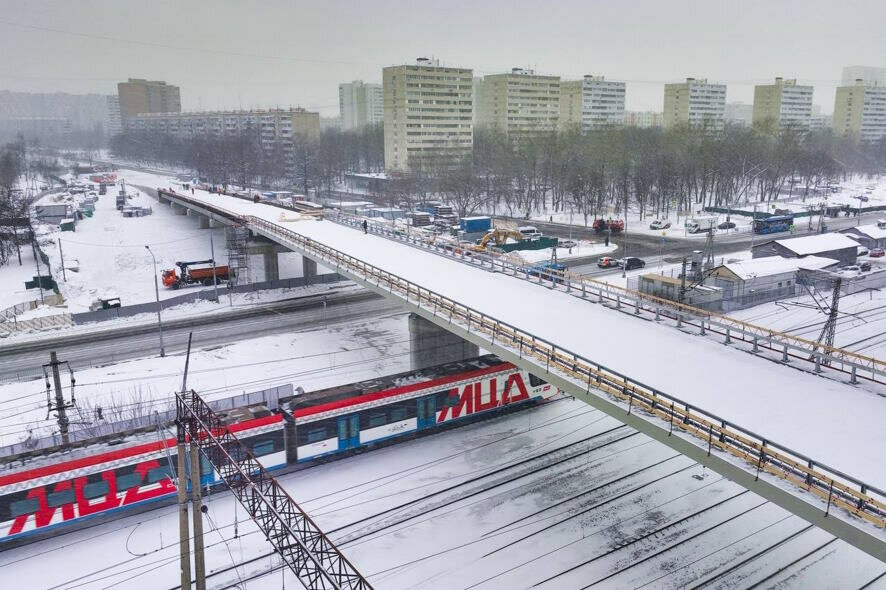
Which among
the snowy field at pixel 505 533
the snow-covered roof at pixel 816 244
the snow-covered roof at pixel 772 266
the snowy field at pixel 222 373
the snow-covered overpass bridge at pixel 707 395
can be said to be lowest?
the snowy field at pixel 505 533

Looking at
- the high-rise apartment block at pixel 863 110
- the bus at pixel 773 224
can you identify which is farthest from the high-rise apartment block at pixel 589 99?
the bus at pixel 773 224

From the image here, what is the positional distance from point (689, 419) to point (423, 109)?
109042 millimetres

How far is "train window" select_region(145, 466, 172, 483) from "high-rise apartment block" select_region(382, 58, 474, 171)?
96549 millimetres

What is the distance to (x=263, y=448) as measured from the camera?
65.7 feet

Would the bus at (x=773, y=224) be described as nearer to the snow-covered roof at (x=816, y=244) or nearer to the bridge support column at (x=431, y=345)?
the snow-covered roof at (x=816, y=244)

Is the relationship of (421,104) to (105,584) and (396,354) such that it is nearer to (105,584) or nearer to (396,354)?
(396,354)

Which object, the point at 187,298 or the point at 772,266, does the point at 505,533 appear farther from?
the point at 772,266

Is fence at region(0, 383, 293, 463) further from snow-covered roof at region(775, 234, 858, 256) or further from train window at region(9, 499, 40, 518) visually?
snow-covered roof at region(775, 234, 858, 256)

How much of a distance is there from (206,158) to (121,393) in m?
104

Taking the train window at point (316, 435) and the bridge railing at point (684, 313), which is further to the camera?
the train window at point (316, 435)

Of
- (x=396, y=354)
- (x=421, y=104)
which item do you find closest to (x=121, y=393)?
(x=396, y=354)

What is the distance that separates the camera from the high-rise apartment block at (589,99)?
6299 inches

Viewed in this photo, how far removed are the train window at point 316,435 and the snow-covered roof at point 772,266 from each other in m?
26.9

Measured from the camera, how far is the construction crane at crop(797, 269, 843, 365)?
66.3 feet
